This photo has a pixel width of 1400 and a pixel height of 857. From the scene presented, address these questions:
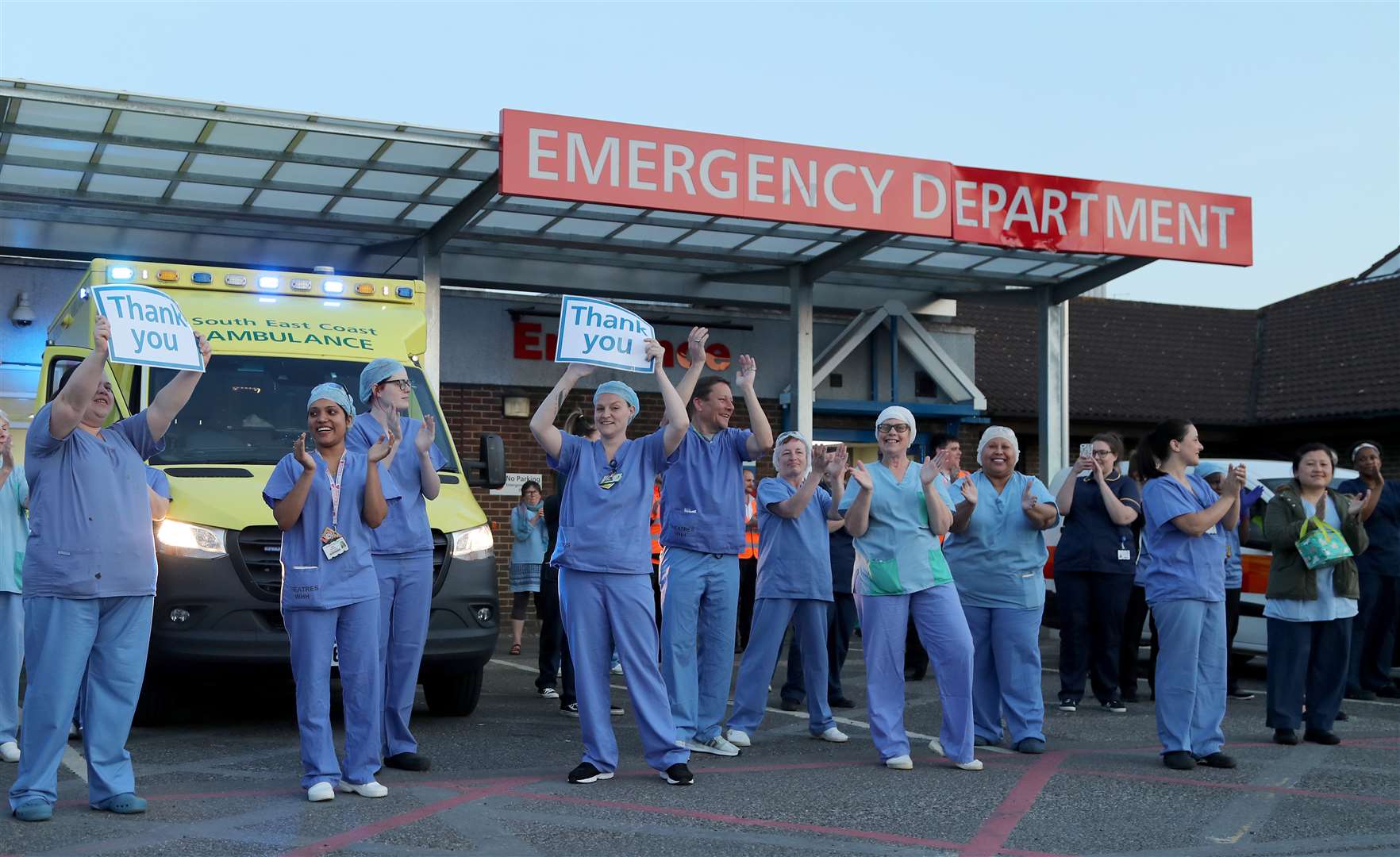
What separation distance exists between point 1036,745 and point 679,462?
98.4 inches

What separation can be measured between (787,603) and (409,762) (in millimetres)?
2260

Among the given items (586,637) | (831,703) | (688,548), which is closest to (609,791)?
(586,637)

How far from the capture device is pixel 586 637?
7039 millimetres

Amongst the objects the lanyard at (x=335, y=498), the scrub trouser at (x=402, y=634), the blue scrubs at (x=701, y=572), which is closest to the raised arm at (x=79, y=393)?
the lanyard at (x=335, y=498)

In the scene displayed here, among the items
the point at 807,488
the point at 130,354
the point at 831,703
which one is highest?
the point at 130,354

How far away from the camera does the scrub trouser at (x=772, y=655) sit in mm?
8258

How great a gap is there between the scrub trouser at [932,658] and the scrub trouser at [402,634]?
2.22 m

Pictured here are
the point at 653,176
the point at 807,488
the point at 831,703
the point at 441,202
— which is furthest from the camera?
the point at 441,202

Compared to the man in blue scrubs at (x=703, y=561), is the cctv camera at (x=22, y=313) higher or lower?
higher

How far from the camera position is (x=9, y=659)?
25.1ft

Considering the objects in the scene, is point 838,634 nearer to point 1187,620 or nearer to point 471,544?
point 471,544

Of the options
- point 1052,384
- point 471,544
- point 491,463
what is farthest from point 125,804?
point 1052,384

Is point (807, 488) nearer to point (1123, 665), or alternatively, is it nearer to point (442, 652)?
point (442, 652)

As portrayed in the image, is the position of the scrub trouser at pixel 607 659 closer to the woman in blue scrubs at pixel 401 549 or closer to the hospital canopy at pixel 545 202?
the woman in blue scrubs at pixel 401 549
